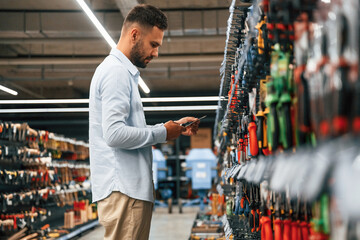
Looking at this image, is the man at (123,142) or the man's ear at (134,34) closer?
the man at (123,142)

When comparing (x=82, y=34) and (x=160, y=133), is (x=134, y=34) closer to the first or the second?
(x=160, y=133)

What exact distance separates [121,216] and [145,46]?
2.62 feet

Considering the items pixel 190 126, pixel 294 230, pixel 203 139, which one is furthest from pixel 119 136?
pixel 203 139

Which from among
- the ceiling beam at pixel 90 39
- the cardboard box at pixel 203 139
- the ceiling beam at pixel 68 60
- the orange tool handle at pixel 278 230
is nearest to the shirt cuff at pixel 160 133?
the orange tool handle at pixel 278 230

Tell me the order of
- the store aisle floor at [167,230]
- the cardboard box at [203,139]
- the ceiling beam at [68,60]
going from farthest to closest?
the cardboard box at [203,139]
the ceiling beam at [68,60]
the store aisle floor at [167,230]

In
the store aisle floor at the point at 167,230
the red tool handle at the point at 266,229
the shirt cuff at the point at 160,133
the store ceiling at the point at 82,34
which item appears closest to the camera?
the red tool handle at the point at 266,229

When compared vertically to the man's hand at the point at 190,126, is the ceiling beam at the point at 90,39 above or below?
above

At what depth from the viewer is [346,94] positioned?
89 centimetres

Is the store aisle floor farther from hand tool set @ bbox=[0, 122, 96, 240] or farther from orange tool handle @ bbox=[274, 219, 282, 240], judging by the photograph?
orange tool handle @ bbox=[274, 219, 282, 240]

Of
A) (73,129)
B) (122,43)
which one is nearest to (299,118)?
(122,43)

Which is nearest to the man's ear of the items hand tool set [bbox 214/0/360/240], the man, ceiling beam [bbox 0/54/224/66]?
the man

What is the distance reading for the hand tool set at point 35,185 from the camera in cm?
619

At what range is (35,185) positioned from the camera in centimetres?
732

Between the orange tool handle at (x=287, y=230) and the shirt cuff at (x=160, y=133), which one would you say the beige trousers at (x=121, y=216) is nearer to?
the shirt cuff at (x=160, y=133)
